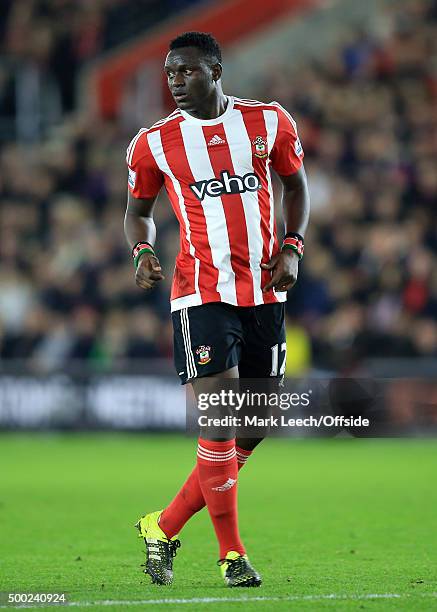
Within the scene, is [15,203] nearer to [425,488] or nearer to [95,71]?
[95,71]

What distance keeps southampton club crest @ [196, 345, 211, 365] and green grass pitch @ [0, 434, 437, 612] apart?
1015 millimetres

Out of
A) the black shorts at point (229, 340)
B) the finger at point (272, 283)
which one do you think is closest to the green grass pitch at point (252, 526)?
the black shorts at point (229, 340)

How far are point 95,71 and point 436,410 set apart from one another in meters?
9.18

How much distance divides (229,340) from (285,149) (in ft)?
3.28

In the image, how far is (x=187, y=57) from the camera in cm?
600

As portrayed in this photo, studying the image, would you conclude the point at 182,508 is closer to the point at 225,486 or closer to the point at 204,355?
the point at 225,486

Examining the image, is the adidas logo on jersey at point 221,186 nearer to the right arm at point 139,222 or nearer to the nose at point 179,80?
the right arm at point 139,222

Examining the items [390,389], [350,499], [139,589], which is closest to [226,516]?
[139,589]

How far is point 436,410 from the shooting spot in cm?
1541

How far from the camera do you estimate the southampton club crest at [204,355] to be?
5841mm

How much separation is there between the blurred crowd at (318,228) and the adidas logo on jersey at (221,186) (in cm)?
992

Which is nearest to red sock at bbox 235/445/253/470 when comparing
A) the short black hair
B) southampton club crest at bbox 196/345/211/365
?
southampton club crest at bbox 196/345/211/365

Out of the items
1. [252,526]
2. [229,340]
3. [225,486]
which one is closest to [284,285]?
[229,340]

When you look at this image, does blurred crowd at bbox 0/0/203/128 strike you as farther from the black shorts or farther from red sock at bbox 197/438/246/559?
red sock at bbox 197/438/246/559
